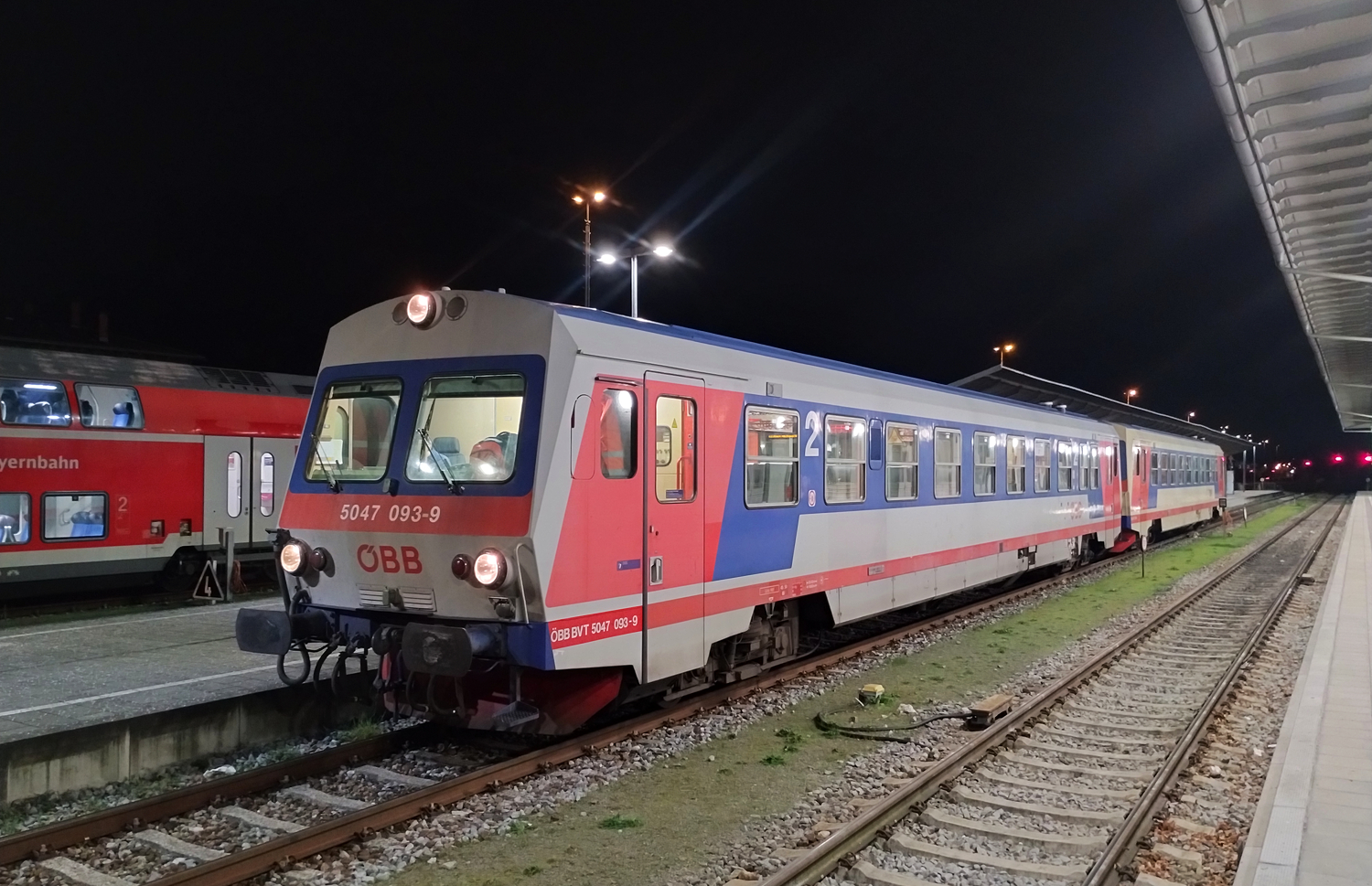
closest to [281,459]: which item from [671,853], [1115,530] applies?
[671,853]

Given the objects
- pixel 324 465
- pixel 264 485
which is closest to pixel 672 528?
pixel 324 465

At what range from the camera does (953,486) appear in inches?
533

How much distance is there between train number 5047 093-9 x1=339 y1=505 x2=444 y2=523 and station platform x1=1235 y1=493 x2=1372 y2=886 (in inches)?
219

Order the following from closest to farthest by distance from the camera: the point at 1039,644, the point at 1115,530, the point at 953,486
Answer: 1. the point at 1039,644
2. the point at 953,486
3. the point at 1115,530

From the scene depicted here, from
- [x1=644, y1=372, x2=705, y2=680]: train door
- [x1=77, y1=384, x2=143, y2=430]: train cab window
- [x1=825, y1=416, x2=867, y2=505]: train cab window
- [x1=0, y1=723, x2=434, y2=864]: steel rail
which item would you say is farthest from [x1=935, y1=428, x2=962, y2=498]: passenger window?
[x1=77, y1=384, x2=143, y2=430]: train cab window

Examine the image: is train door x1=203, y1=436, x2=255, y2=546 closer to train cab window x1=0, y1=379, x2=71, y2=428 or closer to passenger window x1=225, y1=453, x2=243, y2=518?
passenger window x1=225, y1=453, x2=243, y2=518

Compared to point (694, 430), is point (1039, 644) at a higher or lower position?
lower

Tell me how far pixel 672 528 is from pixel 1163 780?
409 centimetres

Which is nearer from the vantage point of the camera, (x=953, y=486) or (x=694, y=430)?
(x=694, y=430)

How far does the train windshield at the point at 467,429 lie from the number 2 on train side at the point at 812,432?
3927 millimetres

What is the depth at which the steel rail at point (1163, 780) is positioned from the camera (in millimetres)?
5320

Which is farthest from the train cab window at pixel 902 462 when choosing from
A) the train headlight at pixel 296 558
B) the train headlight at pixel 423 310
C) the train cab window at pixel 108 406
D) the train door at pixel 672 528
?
the train cab window at pixel 108 406

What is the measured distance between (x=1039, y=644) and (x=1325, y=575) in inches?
491

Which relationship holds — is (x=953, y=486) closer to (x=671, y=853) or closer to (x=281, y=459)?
(x=671, y=853)
